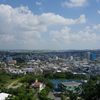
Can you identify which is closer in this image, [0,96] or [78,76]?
[0,96]

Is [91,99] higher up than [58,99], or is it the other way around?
[91,99]

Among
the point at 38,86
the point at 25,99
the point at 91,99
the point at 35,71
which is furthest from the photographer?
the point at 35,71

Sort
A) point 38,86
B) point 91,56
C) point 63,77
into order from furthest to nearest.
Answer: point 91,56, point 63,77, point 38,86

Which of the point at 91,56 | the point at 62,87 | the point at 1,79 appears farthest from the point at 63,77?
the point at 91,56

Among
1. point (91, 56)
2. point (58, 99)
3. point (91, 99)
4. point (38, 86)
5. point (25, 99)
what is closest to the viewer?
point (25, 99)

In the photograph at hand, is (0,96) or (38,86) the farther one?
(38,86)

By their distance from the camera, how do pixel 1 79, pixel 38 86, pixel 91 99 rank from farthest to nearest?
pixel 1 79 < pixel 38 86 < pixel 91 99

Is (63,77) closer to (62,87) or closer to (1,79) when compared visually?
(62,87)

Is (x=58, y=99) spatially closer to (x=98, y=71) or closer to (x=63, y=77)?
(x=63, y=77)

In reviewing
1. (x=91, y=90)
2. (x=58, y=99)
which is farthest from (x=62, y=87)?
(x=91, y=90)
